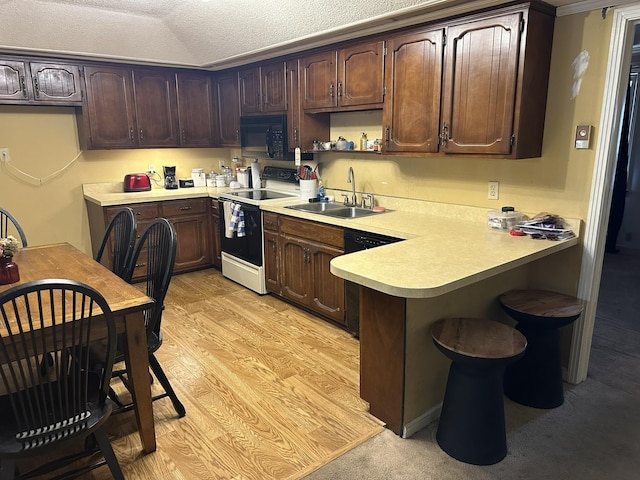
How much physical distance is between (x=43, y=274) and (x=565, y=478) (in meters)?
2.65

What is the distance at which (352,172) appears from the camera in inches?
152

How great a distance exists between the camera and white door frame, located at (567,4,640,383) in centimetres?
233

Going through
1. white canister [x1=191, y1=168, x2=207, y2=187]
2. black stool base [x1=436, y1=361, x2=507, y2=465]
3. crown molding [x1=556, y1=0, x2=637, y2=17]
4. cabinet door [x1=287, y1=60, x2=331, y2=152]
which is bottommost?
black stool base [x1=436, y1=361, x2=507, y2=465]

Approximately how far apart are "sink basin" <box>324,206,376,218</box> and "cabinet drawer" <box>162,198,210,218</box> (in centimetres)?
163

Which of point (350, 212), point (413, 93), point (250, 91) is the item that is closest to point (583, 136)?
point (413, 93)

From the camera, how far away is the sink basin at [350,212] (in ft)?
12.1

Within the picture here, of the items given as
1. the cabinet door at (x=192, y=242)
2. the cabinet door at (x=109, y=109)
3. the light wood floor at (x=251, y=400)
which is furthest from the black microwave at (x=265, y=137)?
the light wood floor at (x=251, y=400)

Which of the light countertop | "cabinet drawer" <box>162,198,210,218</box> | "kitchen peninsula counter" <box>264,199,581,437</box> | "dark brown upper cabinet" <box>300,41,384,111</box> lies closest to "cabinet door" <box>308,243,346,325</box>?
the light countertop

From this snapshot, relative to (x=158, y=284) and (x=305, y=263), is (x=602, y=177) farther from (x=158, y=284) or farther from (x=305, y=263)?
(x=158, y=284)

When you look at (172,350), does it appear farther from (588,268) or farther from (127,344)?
(588,268)

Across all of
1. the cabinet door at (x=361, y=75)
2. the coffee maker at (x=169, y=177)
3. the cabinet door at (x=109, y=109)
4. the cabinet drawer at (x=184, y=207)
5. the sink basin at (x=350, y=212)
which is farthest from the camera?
the coffee maker at (x=169, y=177)

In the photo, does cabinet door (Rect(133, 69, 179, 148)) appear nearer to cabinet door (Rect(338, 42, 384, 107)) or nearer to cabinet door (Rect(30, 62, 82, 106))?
cabinet door (Rect(30, 62, 82, 106))

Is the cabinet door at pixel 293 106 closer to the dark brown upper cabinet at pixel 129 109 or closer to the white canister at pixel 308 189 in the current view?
the white canister at pixel 308 189

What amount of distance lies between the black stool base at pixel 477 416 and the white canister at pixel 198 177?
3.91 metres
